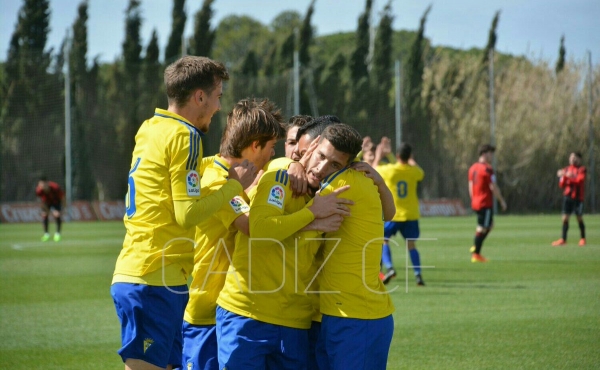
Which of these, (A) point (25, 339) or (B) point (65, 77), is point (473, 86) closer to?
(B) point (65, 77)

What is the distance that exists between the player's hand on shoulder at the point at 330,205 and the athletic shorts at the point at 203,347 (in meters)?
1.16

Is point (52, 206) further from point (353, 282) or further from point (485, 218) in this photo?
point (353, 282)

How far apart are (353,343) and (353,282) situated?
32 cm

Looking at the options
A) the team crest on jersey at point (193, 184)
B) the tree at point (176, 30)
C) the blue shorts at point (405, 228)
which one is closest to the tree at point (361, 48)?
the tree at point (176, 30)

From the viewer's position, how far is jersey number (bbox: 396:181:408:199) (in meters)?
13.2

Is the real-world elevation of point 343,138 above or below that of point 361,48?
below

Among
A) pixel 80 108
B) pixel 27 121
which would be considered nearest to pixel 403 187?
pixel 27 121

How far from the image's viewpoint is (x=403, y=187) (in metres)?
13.3

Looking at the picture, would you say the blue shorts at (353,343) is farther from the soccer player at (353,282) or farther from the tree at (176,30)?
the tree at (176,30)

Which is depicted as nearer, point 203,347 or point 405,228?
point 203,347

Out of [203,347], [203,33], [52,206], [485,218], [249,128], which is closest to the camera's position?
[249,128]

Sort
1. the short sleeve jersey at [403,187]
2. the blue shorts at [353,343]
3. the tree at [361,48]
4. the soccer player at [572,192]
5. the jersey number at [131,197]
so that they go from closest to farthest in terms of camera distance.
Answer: the blue shorts at [353,343] < the jersey number at [131,197] < the short sleeve jersey at [403,187] < the soccer player at [572,192] < the tree at [361,48]

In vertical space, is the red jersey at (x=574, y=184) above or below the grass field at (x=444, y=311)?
above

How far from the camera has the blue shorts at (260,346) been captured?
158 inches
